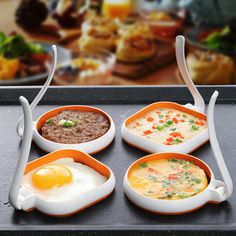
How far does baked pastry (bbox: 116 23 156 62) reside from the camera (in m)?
2.97

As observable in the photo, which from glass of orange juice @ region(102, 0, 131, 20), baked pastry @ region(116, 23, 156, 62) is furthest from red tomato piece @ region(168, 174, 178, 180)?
glass of orange juice @ region(102, 0, 131, 20)

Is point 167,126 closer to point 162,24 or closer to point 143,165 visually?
point 143,165

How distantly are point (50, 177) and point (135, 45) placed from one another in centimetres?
183

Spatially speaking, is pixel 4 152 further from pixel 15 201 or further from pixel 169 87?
pixel 169 87

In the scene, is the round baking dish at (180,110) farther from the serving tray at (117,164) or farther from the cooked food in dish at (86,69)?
the cooked food in dish at (86,69)

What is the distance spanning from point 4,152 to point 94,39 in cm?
177

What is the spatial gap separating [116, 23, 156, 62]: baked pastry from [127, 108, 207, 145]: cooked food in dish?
1.43m

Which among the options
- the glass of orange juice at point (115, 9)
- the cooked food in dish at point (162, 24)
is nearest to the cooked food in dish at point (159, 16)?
the cooked food in dish at point (162, 24)

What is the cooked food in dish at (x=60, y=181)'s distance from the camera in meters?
1.21

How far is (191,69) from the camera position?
2.88 m

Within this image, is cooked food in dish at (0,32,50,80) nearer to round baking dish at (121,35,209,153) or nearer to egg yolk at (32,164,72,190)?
round baking dish at (121,35,209,153)

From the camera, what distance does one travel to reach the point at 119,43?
9.89ft

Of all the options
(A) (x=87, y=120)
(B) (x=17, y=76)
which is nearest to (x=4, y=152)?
(A) (x=87, y=120)

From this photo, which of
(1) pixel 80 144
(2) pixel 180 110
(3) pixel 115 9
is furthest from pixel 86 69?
(1) pixel 80 144
